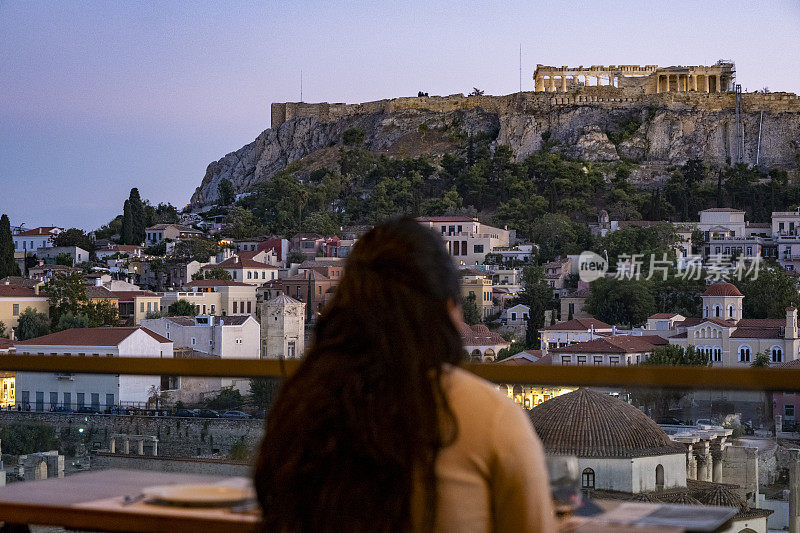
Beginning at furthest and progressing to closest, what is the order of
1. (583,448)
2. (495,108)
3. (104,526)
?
1. (495,108)
2. (583,448)
3. (104,526)

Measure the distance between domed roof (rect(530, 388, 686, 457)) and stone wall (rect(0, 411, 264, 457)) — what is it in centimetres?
53

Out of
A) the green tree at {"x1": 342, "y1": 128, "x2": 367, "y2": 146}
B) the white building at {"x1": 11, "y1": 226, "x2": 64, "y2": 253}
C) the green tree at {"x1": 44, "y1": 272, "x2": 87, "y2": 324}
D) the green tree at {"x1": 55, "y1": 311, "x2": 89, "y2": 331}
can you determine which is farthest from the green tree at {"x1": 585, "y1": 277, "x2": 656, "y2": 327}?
the white building at {"x1": 11, "y1": 226, "x2": 64, "y2": 253}

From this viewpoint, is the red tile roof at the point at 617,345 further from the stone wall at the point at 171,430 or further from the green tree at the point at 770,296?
the stone wall at the point at 171,430

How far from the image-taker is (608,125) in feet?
159

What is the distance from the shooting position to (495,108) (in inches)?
1996

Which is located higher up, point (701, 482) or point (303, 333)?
point (701, 482)

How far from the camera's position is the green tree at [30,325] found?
93.0 feet

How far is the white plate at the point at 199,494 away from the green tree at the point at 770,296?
3336cm

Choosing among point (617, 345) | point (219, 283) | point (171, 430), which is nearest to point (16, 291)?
point (219, 283)

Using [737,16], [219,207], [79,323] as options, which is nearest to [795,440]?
[79,323]

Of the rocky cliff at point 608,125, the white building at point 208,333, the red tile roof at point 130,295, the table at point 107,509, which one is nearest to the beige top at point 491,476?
the table at point 107,509

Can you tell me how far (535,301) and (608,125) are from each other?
18.2 meters

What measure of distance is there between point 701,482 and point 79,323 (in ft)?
95.2

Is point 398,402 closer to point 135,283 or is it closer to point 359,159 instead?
point 135,283
